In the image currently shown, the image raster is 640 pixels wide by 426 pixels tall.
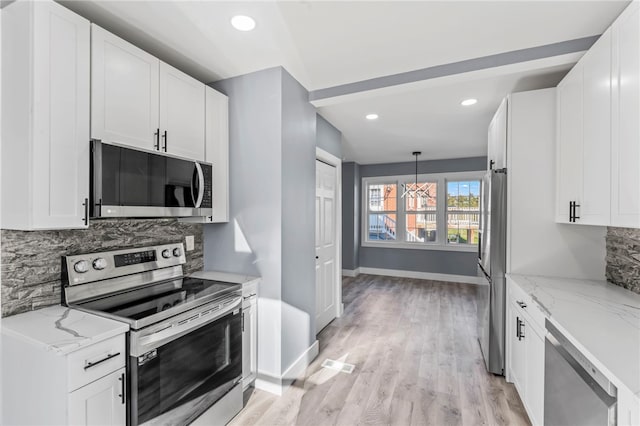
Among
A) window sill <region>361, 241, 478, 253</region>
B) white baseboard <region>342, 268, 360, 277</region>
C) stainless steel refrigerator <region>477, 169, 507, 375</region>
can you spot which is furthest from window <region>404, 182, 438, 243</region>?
stainless steel refrigerator <region>477, 169, 507, 375</region>

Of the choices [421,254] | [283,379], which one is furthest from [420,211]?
[283,379]

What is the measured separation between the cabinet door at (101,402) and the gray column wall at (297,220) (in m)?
1.18

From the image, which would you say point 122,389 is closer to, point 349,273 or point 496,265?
point 496,265

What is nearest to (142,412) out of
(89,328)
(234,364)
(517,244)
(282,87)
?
(89,328)

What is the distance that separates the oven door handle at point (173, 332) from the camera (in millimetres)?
1494

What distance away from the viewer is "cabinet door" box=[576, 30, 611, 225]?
1703 millimetres

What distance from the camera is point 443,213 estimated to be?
20.6ft

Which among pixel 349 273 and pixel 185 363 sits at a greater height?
pixel 185 363

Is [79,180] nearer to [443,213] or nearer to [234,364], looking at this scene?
[234,364]

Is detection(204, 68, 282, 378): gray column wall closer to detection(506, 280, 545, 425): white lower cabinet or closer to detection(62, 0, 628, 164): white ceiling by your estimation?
detection(62, 0, 628, 164): white ceiling

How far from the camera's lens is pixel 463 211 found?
6.12 m

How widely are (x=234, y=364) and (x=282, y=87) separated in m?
2.12

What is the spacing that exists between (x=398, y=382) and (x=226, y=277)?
1708 mm

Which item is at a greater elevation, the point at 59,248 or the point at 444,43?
the point at 444,43
